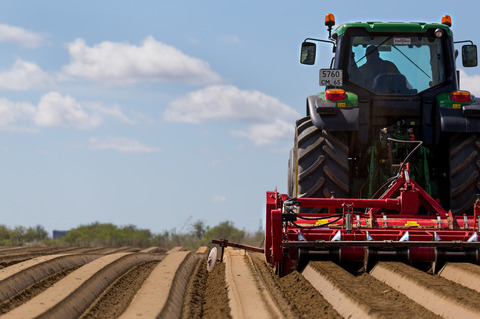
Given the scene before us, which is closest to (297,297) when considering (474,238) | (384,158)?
(474,238)

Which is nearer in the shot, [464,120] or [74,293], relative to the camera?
[74,293]

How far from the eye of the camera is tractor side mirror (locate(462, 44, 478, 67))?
8.99m

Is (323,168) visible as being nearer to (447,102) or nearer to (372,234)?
(372,234)

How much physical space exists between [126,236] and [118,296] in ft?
46.9

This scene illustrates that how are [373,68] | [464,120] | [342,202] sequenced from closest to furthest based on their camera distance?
[342,202]
[464,120]
[373,68]

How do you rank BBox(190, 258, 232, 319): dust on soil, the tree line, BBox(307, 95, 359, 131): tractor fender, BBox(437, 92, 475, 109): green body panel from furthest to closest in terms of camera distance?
the tree line → BBox(437, 92, 475, 109): green body panel → BBox(307, 95, 359, 131): tractor fender → BBox(190, 258, 232, 319): dust on soil

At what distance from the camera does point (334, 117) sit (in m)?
7.72

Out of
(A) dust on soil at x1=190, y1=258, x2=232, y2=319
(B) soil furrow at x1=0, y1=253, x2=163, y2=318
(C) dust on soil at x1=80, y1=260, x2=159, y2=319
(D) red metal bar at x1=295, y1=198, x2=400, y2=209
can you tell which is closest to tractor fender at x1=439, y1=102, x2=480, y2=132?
(D) red metal bar at x1=295, y1=198, x2=400, y2=209

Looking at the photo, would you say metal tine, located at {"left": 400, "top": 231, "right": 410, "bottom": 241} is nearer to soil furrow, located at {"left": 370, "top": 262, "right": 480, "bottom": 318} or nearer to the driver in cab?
soil furrow, located at {"left": 370, "top": 262, "right": 480, "bottom": 318}

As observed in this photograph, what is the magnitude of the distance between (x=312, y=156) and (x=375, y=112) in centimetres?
98

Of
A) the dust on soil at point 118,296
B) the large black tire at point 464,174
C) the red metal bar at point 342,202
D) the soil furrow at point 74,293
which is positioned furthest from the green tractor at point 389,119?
the soil furrow at point 74,293

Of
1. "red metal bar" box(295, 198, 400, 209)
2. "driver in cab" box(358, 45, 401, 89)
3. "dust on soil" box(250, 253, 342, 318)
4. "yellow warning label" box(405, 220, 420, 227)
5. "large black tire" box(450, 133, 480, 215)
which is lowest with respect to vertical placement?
"dust on soil" box(250, 253, 342, 318)

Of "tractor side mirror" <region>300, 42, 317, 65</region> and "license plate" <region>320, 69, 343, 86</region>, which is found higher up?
"tractor side mirror" <region>300, 42, 317, 65</region>

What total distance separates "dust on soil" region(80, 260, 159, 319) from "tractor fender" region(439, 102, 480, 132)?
10.7 ft
